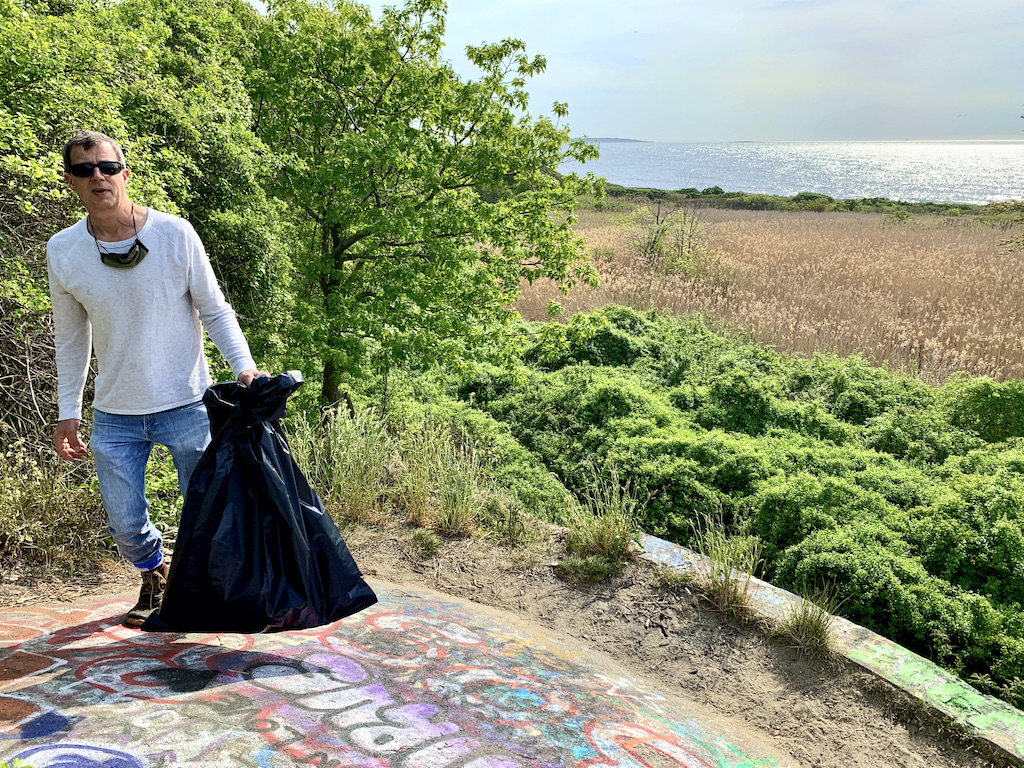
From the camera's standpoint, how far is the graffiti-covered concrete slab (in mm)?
2227

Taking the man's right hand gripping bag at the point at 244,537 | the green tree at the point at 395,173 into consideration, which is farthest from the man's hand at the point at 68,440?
the green tree at the point at 395,173

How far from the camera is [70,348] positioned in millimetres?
2795

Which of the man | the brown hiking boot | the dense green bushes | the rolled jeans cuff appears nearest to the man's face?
the man

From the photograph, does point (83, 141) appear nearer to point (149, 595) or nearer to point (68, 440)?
point (68, 440)

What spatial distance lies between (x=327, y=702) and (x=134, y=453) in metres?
1.31

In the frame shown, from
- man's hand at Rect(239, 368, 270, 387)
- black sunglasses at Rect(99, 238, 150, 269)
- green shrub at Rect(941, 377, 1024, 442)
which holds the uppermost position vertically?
black sunglasses at Rect(99, 238, 150, 269)

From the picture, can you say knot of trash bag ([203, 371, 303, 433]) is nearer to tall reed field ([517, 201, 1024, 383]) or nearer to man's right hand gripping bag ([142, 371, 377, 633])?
man's right hand gripping bag ([142, 371, 377, 633])

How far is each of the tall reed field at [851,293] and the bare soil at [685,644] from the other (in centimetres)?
732

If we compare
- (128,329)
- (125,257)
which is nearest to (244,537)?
(128,329)

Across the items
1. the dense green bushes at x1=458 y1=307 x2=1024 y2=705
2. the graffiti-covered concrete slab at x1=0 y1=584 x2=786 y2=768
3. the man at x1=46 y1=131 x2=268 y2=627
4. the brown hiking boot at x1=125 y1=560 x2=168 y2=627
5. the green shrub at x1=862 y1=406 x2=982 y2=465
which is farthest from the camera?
the green shrub at x1=862 y1=406 x2=982 y2=465

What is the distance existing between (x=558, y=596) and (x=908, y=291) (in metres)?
13.1

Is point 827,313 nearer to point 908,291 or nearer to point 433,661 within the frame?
point 908,291

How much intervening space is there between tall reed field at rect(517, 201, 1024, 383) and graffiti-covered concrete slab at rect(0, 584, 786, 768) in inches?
343

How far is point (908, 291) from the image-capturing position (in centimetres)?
1440
